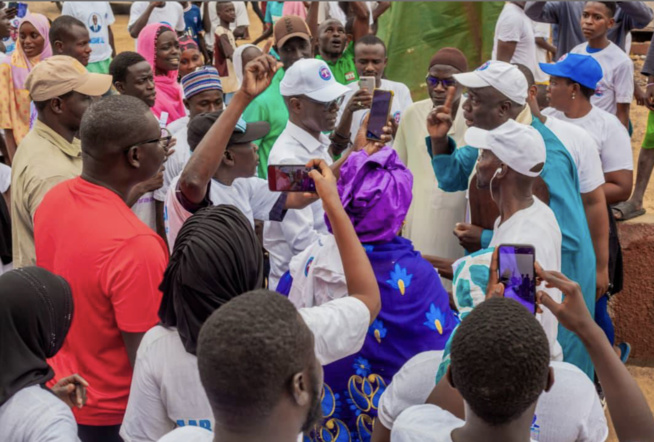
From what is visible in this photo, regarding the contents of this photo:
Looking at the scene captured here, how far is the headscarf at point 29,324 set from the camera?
2045 mm

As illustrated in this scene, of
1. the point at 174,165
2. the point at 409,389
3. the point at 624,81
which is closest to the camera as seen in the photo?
the point at 409,389

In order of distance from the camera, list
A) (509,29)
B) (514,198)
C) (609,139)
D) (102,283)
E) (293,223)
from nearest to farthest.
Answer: (102,283)
(514,198)
(293,223)
(609,139)
(509,29)

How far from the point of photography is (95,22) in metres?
8.46

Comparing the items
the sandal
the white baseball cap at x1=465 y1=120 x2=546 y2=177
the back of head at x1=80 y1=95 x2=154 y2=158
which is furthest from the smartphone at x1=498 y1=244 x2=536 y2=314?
the sandal

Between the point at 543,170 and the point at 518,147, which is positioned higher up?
the point at 518,147

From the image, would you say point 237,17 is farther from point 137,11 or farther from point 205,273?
point 205,273

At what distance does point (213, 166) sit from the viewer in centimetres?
305

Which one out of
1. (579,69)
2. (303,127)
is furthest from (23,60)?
(579,69)

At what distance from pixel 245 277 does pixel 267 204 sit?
1.59 m

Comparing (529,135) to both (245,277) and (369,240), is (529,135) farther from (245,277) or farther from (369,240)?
(245,277)

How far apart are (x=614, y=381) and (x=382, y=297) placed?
2.54 feet

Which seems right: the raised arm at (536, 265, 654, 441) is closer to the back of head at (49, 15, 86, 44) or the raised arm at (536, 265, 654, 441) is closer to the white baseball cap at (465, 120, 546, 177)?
the white baseball cap at (465, 120, 546, 177)

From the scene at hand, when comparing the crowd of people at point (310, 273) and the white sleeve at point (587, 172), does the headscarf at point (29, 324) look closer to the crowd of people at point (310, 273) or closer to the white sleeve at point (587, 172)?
the crowd of people at point (310, 273)

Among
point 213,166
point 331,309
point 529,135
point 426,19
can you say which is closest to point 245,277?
point 331,309
